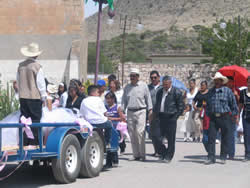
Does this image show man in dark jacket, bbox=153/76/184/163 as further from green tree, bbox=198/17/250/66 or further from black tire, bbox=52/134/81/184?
green tree, bbox=198/17/250/66

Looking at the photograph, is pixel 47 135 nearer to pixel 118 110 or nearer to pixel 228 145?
pixel 118 110

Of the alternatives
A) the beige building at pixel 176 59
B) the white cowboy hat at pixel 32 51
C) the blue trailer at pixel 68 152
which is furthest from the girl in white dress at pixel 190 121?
the beige building at pixel 176 59

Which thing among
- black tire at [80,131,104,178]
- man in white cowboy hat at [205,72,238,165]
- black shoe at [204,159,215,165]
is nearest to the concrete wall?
man in white cowboy hat at [205,72,238,165]

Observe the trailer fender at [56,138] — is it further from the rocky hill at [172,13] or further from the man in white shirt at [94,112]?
the rocky hill at [172,13]

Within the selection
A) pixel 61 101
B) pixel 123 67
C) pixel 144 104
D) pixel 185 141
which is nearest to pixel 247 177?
pixel 144 104

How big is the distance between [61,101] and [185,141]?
4674mm

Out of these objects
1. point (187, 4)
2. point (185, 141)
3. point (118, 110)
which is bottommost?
point (185, 141)

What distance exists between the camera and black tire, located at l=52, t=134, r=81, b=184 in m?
9.45

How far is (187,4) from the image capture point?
14925 centimetres

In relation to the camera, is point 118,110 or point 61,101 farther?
point 61,101

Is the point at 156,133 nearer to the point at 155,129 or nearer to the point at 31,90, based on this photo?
the point at 155,129

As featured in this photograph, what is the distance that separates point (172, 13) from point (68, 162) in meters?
140

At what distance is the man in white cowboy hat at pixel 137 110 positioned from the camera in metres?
13.0

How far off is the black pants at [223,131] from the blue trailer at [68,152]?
2708mm
